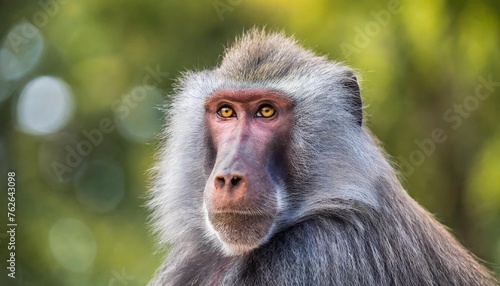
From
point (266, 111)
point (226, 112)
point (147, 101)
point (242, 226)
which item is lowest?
point (147, 101)

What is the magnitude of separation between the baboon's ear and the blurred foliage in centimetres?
365

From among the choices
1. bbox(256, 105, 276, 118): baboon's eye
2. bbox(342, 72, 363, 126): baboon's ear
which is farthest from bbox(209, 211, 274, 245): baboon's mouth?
bbox(342, 72, 363, 126): baboon's ear

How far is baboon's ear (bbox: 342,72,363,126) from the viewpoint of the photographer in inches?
256

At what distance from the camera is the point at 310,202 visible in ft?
19.9

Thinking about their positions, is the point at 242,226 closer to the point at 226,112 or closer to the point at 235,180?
the point at 235,180

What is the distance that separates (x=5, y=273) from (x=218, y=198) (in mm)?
6726

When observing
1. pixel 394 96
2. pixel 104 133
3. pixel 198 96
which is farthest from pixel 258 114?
pixel 104 133

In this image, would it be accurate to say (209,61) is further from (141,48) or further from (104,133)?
(104,133)

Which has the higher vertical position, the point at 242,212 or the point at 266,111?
the point at 266,111

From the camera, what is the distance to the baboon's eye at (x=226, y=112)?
21.2ft

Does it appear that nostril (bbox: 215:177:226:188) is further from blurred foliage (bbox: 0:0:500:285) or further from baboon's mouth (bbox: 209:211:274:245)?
blurred foliage (bbox: 0:0:500:285)

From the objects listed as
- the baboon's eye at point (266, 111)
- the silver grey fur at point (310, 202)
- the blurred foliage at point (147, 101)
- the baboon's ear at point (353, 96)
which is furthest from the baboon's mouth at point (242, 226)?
the blurred foliage at point (147, 101)

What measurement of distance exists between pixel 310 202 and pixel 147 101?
6714mm

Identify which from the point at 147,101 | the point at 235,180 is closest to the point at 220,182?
the point at 235,180
